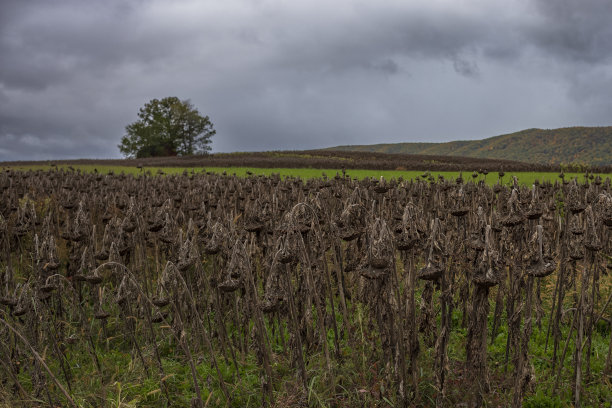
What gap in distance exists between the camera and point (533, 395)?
12.1 feet

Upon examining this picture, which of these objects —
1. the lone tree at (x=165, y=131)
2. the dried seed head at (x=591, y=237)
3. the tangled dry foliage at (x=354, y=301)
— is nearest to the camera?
the tangled dry foliage at (x=354, y=301)

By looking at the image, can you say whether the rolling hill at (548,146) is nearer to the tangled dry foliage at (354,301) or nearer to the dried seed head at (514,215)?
the tangled dry foliage at (354,301)

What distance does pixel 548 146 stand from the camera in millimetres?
86500

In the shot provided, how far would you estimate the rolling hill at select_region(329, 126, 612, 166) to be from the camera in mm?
78688

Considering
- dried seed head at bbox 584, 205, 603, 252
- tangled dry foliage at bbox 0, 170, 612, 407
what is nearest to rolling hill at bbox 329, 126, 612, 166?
tangled dry foliage at bbox 0, 170, 612, 407

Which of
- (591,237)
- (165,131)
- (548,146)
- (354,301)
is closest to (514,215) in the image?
(591,237)

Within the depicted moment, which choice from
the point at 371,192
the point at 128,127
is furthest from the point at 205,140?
the point at 371,192

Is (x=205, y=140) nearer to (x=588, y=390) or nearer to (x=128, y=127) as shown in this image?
(x=128, y=127)

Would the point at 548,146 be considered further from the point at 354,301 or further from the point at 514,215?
the point at 514,215

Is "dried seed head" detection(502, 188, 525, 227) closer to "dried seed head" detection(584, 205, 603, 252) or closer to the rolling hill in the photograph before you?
"dried seed head" detection(584, 205, 603, 252)

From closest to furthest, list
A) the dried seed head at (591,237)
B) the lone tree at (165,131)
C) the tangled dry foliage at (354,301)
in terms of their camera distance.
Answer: the tangled dry foliage at (354,301) → the dried seed head at (591,237) → the lone tree at (165,131)

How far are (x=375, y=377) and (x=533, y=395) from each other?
143 centimetres

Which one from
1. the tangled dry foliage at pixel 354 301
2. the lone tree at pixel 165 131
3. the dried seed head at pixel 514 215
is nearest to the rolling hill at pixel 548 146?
the lone tree at pixel 165 131

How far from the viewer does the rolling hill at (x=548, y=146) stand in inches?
3098
